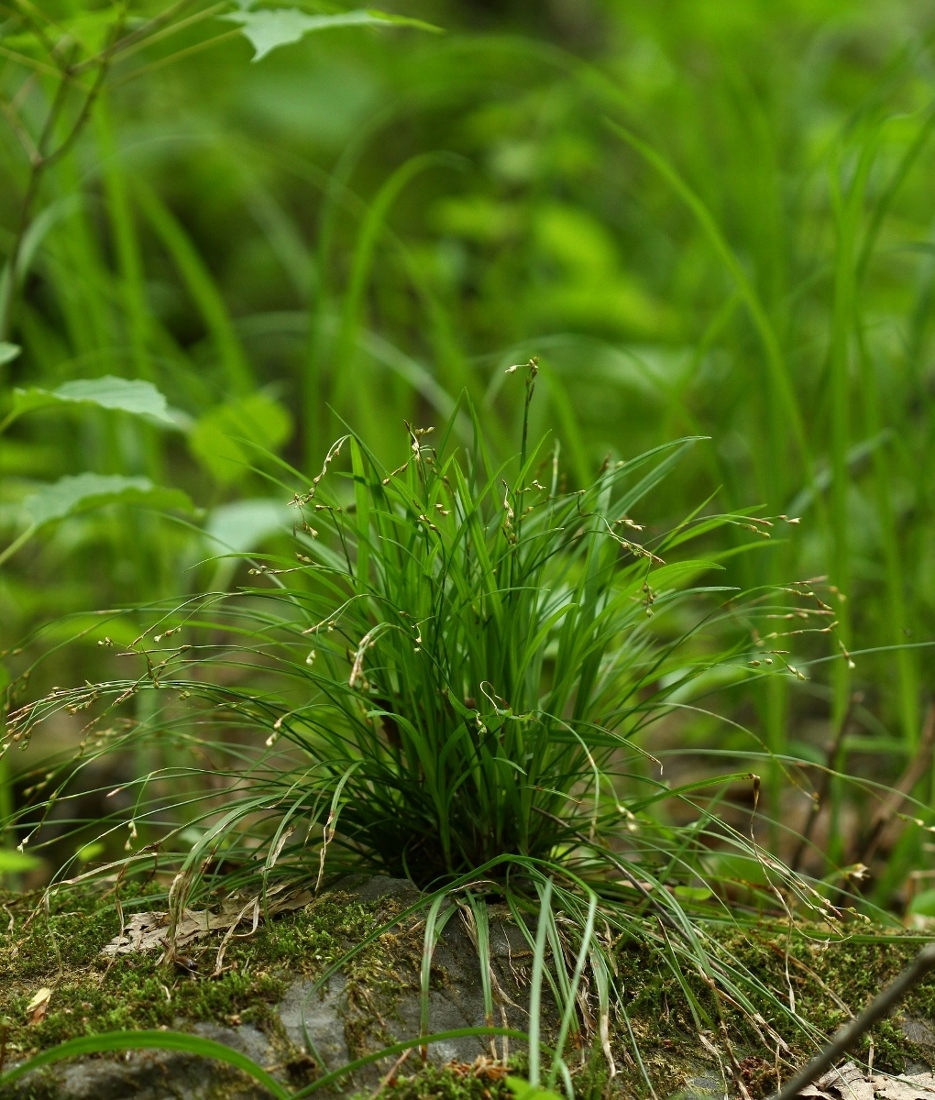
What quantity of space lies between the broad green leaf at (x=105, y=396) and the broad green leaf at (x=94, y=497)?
0.36 feet

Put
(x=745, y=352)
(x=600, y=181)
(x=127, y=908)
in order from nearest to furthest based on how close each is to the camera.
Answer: (x=127, y=908) → (x=745, y=352) → (x=600, y=181)

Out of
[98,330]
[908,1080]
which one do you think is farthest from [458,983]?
[98,330]

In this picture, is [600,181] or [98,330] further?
[600,181]

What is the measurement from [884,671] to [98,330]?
1.35m

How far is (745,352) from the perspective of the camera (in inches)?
56.5

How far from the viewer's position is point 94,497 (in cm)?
105

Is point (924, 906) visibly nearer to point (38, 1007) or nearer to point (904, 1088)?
point (904, 1088)

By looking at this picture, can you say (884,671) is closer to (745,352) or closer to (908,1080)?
(745,352)

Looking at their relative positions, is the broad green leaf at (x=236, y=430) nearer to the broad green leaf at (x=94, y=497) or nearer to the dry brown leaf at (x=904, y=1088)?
the broad green leaf at (x=94, y=497)

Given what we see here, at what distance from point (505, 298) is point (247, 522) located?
1252mm

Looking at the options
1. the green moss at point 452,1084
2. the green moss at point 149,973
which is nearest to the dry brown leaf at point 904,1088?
the green moss at point 452,1084

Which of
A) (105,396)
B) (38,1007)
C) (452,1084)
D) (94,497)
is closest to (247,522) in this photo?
(94,497)

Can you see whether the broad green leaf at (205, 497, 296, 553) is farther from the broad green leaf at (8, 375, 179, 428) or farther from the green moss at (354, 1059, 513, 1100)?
the green moss at (354, 1059, 513, 1100)

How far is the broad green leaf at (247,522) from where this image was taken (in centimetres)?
133
